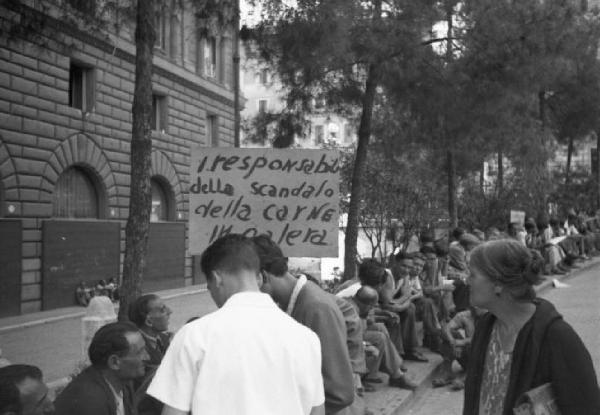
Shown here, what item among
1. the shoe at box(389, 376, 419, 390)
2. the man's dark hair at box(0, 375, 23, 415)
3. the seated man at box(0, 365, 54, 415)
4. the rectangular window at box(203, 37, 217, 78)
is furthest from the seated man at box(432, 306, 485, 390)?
the rectangular window at box(203, 37, 217, 78)

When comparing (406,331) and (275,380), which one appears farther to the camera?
(406,331)

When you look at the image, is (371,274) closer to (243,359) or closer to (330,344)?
(330,344)

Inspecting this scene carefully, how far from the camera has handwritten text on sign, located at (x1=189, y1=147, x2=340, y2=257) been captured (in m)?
6.15

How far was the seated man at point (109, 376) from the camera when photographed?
353cm

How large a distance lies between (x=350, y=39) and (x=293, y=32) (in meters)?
0.90

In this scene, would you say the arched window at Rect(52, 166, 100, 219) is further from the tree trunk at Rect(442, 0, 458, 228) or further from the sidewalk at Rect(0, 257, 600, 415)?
the tree trunk at Rect(442, 0, 458, 228)

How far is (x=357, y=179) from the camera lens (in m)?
11.2

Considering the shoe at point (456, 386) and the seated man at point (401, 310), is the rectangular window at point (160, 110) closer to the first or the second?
the seated man at point (401, 310)

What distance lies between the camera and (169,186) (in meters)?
21.2

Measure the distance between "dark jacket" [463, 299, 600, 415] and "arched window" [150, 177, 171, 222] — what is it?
1854 cm

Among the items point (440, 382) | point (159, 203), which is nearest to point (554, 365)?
point (440, 382)

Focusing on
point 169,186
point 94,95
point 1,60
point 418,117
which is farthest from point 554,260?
point 1,60

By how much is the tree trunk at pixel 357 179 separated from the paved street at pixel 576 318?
3.30 meters

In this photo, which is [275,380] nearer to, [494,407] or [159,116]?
[494,407]
